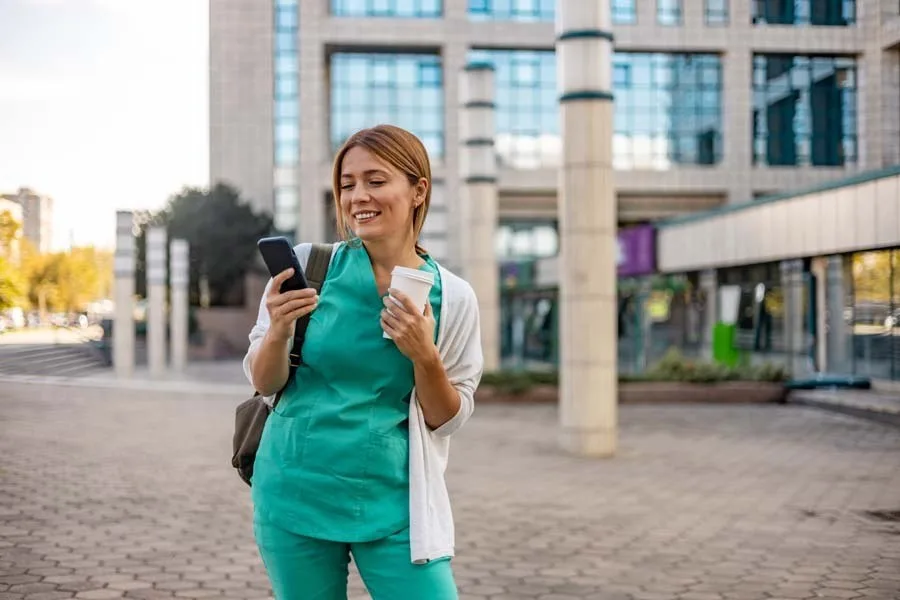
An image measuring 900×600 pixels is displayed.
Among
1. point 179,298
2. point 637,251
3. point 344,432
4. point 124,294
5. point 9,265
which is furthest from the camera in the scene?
point 637,251

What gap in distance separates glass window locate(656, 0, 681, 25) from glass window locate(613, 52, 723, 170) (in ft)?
5.17

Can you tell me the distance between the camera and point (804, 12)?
35531 mm

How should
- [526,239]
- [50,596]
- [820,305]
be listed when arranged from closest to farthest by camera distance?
[50,596], [820,305], [526,239]

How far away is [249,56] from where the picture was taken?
155 feet

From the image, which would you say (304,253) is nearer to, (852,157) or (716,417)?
(716,417)

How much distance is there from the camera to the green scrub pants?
8.20 ft

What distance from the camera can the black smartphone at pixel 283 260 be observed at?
8.00 ft

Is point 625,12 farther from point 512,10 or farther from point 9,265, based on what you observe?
point 9,265

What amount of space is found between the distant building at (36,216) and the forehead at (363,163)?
5.20 m

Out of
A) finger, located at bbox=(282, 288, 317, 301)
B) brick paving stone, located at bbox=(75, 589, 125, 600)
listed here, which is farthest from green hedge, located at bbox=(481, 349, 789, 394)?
finger, located at bbox=(282, 288, 317, 301)

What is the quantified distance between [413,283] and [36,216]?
225 inches

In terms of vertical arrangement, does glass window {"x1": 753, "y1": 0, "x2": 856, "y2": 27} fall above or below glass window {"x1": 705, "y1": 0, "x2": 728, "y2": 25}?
below

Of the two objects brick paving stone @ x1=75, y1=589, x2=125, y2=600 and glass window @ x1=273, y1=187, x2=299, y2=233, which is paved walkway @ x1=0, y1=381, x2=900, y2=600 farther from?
glass window @ x1=273, y1=187, x2=299, y2=233

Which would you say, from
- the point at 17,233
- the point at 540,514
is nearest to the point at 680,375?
the point at 540,514
